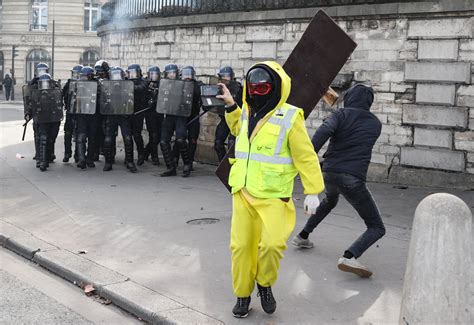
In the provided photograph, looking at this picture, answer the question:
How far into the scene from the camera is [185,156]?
11.6 meters

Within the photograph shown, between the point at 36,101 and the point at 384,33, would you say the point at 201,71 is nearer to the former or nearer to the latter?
the point at 36,101

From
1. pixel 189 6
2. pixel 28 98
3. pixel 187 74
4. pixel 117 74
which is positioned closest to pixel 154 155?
pixel 117 74

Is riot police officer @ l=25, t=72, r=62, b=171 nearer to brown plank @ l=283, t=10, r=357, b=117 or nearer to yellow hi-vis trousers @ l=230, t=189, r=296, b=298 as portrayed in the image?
brown plank @ l=283, t=10, r=357, b=117

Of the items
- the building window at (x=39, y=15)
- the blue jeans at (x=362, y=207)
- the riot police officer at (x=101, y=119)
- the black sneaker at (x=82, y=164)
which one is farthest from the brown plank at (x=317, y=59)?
the building window at (x=39, y=15)

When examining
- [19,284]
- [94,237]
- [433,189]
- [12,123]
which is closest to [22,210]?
[94,237]

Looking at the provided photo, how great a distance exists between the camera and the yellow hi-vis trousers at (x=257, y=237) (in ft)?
15.0

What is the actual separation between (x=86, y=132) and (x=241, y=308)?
8.19m

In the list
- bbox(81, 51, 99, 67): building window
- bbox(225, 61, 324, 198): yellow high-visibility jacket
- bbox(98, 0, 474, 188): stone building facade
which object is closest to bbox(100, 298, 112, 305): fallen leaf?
bbox(225, 61, 324, 198): yellow high-visibility jacket

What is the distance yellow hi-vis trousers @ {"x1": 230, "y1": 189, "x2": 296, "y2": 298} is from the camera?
15.0 ft

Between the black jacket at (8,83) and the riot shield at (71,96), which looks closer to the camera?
the riot shield at (71,96)

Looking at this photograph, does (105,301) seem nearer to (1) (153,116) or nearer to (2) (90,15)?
(1) (153,116)

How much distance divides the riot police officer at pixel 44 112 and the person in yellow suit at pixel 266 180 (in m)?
7.84

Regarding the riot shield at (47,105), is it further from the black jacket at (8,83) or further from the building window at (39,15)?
the building window at (39,15)

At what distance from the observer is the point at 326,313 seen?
15.8 feet
